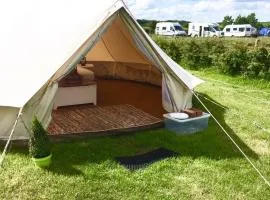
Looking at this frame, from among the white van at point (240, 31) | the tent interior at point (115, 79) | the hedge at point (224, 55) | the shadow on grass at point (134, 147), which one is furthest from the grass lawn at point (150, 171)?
the white van at point (240, 31)

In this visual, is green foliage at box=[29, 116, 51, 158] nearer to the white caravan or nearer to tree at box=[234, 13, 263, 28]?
the white caravan

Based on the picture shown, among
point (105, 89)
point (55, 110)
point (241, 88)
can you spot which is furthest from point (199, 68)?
point (55, 110)

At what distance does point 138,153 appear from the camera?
5.31m

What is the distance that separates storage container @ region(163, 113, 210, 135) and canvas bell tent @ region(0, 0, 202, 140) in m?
0.48

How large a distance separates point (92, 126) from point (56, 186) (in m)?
2.02

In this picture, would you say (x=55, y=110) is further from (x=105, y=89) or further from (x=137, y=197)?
(x=137, y=197)

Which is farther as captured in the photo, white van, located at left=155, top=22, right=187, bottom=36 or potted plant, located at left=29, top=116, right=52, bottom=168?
white van, located at left=155, top=22, right=187, bottom=36

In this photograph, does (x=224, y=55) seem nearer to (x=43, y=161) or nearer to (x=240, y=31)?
(x=43, y=161)

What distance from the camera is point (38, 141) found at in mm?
4520

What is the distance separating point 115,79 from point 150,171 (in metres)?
5.94

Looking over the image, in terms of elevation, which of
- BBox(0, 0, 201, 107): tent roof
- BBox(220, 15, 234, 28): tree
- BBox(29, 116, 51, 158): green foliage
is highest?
BBox(220, 15, 234, 28): tree

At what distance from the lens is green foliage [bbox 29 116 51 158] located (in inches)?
177

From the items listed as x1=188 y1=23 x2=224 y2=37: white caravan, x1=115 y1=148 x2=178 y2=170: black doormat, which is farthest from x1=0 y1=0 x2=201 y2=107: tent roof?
x1=188 y1=23 x2=224 y2=37: white caravan

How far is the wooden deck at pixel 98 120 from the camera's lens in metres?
5.91
